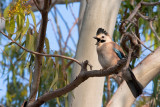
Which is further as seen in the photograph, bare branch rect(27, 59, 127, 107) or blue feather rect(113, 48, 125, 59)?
blue feather rect(113, 48, 125, 59)

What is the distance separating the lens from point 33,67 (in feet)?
9.93

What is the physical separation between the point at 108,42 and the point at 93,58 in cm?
21

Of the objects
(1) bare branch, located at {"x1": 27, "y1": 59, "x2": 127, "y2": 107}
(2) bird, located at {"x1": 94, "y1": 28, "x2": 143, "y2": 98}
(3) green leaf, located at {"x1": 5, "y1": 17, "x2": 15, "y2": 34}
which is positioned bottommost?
(1) bare branch, located at {"x1": 27, "y1": 59, "x2": 127, "y2": 107}

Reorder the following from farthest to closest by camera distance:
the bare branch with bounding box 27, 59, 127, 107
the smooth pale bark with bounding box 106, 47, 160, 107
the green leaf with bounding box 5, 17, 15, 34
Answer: the smooth pale bark with bounding box 106, 47, 160, 107, the green leaf with bounding box 5, 17, 15, 34, the bare branch with bounding box 27, 59, 127, 107

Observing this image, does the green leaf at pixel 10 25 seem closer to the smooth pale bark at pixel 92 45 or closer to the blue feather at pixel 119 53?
the smooth pale bark at pixel 92 45

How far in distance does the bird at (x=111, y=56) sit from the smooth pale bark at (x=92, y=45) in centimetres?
12

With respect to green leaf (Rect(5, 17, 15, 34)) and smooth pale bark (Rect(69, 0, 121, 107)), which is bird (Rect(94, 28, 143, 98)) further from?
green leaf (Rect(5, 17, 15, 34))

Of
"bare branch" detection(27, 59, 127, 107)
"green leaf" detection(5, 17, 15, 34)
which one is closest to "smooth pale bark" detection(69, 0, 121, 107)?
"bare branch" detection(27, 59, 127, 107)

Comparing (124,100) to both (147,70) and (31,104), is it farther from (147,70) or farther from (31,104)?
(31,104)

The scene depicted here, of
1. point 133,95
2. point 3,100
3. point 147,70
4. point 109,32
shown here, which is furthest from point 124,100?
point 3,100

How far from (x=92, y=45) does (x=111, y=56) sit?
29 cm

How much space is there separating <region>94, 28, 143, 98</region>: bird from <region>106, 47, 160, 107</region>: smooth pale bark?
0.51ft

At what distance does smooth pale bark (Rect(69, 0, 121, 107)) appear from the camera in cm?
308

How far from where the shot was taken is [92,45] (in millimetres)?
3260
